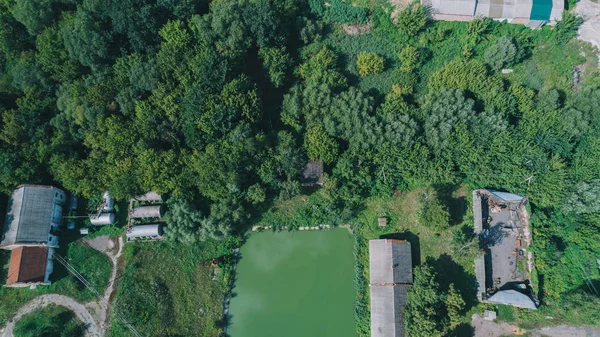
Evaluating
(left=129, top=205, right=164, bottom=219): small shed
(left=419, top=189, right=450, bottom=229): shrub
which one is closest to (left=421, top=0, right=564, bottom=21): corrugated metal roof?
(left=419, top=189, right=450, bottom=229): shrub

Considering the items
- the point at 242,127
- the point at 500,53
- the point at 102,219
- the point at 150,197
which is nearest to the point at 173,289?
the point at 150,197

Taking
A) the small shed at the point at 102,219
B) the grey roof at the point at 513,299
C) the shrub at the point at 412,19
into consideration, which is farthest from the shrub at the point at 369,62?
the small shed at the point at 102,219

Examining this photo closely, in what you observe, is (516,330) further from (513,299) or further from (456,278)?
(456,278)

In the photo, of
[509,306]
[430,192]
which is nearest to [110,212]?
[430,192]

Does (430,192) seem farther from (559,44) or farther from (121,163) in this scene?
(121,163)

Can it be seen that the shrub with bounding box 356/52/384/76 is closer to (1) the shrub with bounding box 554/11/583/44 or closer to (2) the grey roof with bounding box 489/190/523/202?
(2) the grey roof with bounding box 489/190/523/202
